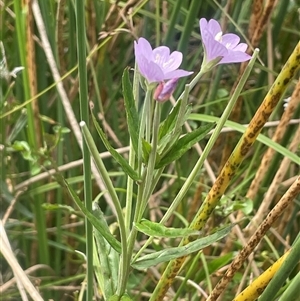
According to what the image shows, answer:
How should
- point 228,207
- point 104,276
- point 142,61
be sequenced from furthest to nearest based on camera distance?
point 228,207 < point 104,276 < point 142,61

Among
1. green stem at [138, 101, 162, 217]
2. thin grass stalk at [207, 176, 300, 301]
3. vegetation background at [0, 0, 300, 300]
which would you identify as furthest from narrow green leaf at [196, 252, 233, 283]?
green stem at [138, 101, 162, 217]

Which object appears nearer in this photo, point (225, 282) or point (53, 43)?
point (225, 282)

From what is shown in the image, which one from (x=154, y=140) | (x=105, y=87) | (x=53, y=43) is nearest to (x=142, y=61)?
(x=154, y=140)

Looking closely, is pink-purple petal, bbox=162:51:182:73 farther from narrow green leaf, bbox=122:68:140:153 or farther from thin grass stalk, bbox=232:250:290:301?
thin grass stalk, bbox=232:250:290:301

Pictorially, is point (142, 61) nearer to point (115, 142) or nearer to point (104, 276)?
point (104, 276)

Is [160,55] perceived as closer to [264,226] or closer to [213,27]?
[213,27]

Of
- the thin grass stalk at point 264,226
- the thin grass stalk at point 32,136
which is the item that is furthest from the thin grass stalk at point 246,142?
the thin grass stalk at point 32,136
